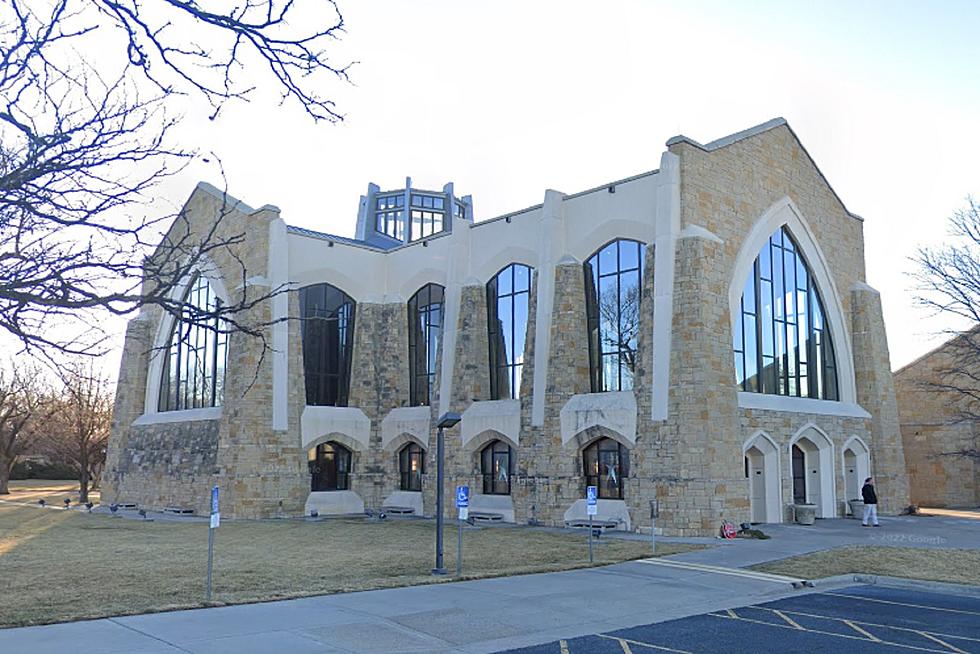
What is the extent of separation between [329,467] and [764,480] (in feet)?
50.4

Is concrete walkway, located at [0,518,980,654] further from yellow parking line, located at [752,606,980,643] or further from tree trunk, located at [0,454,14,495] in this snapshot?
tree trunk, located at [0,454,14,495]

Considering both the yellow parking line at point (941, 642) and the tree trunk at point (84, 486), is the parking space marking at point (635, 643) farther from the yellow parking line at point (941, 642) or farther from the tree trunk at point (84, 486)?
the tree trunk at point (84, 486)

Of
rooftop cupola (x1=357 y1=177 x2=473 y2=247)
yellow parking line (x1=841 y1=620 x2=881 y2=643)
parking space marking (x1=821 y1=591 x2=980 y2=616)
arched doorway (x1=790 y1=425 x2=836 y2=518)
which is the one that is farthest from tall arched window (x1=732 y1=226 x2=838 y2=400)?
rooftop cupola (x1=357 y1=177 x2=473 y2=247)

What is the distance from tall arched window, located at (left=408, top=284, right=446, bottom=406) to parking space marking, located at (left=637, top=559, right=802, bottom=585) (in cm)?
1620

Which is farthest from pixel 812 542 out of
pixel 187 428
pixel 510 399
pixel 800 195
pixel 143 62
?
pixel 187 428

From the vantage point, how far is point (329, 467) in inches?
1220

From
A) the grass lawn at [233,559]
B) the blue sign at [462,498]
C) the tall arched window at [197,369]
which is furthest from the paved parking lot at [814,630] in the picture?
the tall arched window at [197,369]

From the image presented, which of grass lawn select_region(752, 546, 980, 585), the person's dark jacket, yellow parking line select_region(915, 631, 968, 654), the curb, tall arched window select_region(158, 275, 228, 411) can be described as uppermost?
tall arched window select_region(158, 275, 228, 411)

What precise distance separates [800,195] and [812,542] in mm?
13736

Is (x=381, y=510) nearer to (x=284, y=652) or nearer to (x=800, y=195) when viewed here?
(x=800, y=195)

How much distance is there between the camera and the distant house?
35625 mm

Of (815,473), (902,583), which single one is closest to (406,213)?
(815,473)

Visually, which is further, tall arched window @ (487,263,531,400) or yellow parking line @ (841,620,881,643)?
tall arched window @ (487,263,531,400)

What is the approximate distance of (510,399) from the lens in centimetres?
Answer: 2825
